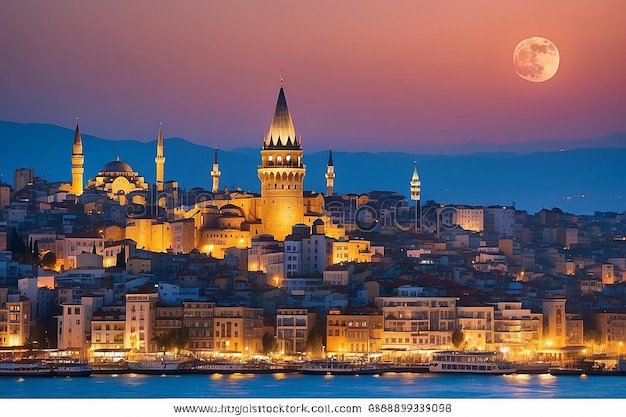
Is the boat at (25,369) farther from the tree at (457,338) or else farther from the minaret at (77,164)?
the minaret at (77,164)

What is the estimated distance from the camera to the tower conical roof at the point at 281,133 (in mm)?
35875

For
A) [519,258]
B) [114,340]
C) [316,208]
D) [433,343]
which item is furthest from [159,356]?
[519,258]

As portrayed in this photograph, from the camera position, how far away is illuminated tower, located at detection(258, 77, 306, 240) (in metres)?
36.1

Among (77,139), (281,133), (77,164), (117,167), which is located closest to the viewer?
(281,133)

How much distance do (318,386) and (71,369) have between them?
11.7ft

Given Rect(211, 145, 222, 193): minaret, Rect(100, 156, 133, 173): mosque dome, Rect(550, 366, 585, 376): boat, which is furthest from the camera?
Rect(100, 156, 133, 173): mosque dome

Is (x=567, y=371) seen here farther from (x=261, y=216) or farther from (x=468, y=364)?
(x=261, y=216)

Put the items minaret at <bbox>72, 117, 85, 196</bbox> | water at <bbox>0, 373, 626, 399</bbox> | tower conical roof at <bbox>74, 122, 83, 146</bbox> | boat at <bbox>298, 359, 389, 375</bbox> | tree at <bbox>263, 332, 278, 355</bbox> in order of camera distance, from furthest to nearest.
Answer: minaret at <bbox>72, 117, 85, 196</bbox> < tower conical roof at <bbox>74, 122, 83, 146</bbox> < tree at <bbox>263, 332, 278, 355</bbox> < boat at <bbox>298, 359, 389, 375</bbox> < water at <bbox>0, 373, 626, 399</bbox>

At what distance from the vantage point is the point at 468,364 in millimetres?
28094

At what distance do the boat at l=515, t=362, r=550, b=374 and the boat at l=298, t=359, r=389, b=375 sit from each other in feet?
5.62

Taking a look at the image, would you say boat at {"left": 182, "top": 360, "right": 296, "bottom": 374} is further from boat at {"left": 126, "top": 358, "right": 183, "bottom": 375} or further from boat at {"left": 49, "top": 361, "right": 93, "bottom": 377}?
boat at {"left": 49, "top": 361, "right": 93, "bottom": 377}

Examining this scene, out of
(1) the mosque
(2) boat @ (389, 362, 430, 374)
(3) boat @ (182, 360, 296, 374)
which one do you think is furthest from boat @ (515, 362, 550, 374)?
(1) the mosque

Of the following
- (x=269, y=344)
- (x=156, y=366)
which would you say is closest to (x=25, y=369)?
(x=156, y=366)

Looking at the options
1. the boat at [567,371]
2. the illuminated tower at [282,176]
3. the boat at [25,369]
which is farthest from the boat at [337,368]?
the illuminated tower at [282,176]
